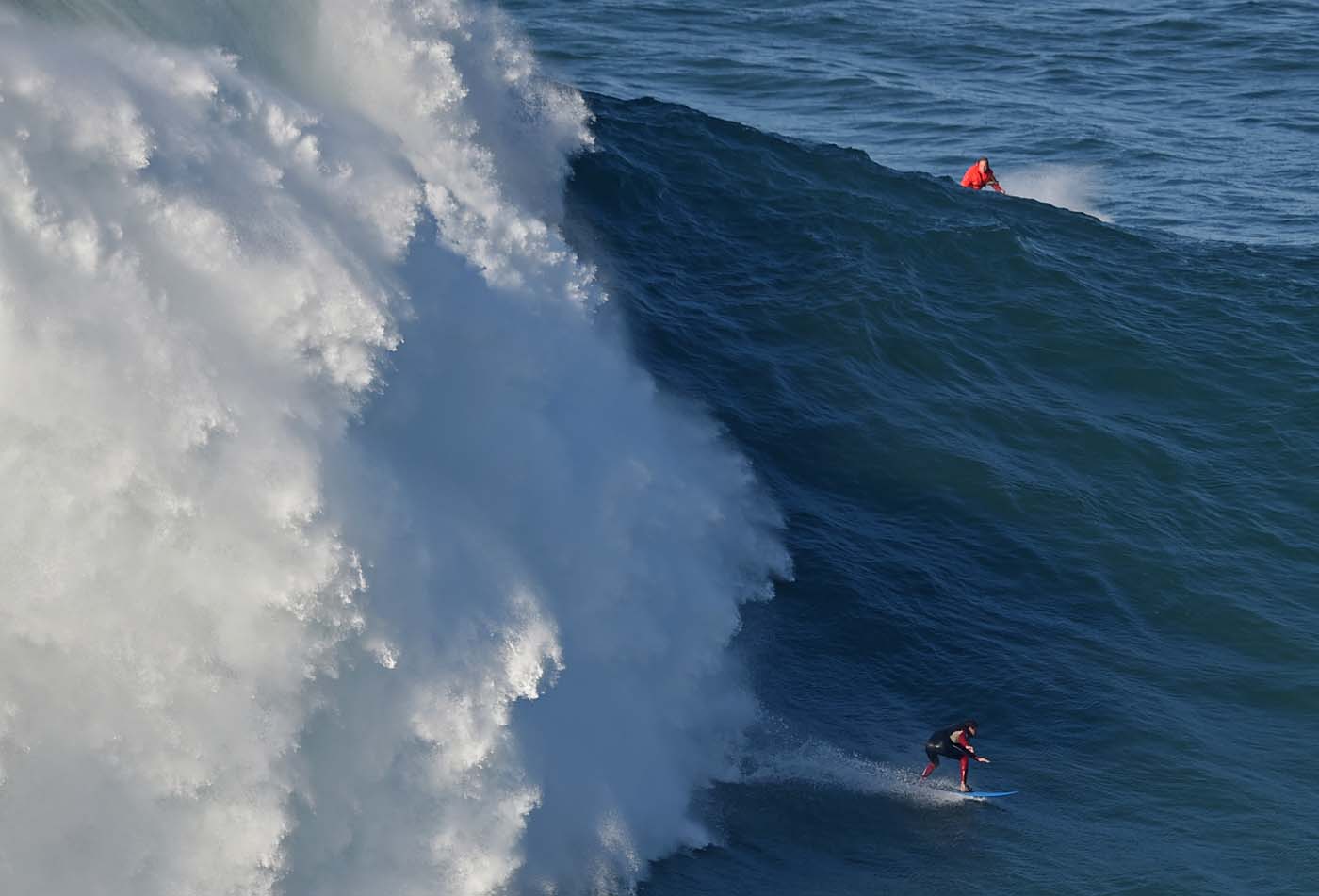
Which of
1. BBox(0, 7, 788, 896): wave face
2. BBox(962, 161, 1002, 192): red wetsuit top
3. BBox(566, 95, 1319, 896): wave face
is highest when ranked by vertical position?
BBox(962, 161, 1002, 192): red wetsuit top

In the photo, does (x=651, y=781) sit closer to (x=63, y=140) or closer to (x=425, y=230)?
(x=425, y=230)

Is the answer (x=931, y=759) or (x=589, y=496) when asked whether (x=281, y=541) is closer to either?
(x=589, y=496)

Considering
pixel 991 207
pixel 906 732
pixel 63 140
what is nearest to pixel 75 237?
pixel 63 140

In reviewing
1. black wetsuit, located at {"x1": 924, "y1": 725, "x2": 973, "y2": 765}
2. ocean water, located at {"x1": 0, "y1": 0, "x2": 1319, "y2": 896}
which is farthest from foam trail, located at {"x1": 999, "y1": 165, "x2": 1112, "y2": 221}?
black wetsuit, located at {"x1": 924, "y1": 725, "x2": 973, "y2": 765}

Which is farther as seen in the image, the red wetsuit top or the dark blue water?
the red wetsuit top

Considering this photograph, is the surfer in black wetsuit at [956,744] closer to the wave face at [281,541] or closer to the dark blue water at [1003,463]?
the dark blue water at [1003,463]

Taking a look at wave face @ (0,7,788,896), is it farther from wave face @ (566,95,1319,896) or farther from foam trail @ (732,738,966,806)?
wave face @ (566,95,1319,896)
